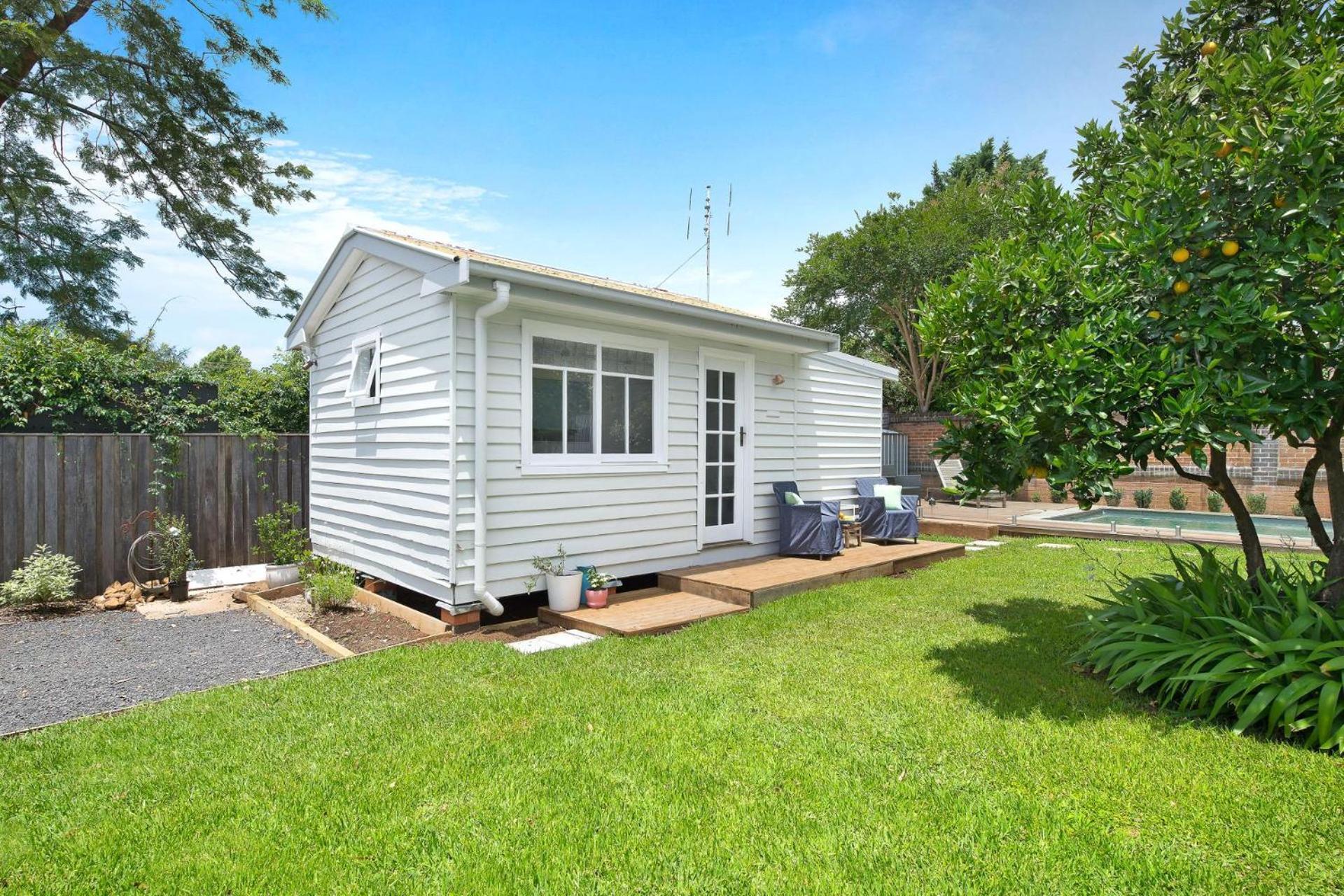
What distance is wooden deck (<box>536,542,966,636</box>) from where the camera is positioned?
17.6 feet

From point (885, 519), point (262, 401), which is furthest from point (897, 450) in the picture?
point (262, 401)

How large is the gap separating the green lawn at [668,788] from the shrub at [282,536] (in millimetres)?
3564

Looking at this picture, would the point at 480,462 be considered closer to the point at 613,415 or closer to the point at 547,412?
the point at 547,412

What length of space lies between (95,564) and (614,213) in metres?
9.74

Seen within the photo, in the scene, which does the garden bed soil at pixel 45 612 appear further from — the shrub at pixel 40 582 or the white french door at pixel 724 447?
the white french door at pixel 724 447

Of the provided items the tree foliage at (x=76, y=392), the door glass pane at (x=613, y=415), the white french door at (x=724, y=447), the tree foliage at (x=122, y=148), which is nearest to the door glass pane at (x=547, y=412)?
the door glass pane at (x=613, y=415)

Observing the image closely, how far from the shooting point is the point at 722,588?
6113 mm

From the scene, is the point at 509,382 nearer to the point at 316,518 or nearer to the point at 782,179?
the point at 316,518

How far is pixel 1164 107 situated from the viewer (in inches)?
161

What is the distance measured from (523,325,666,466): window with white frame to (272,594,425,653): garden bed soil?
1.75 meters

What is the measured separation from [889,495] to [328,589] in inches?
269

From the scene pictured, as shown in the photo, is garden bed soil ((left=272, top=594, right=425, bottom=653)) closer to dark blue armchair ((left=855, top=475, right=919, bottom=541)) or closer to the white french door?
the white french door

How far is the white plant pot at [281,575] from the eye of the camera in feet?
22.9

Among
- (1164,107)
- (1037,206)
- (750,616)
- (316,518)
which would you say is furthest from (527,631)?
(1164,107)
